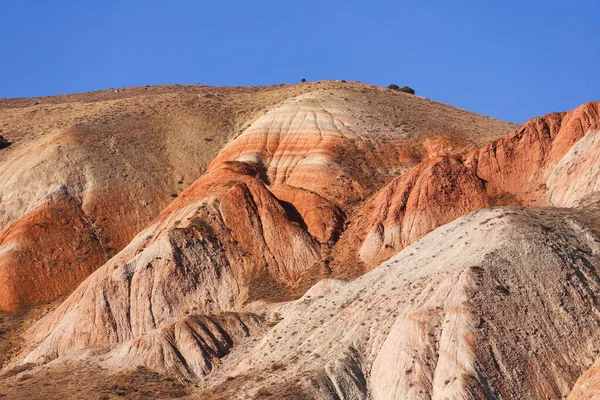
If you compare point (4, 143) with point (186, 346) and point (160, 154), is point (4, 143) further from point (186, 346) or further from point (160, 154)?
point (186, 346)

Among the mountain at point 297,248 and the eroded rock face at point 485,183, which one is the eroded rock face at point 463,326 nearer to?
the mountain at point 297,248

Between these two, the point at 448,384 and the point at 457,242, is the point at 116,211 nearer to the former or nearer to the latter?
the point at 457,242

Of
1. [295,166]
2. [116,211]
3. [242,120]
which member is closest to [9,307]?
[116,211]

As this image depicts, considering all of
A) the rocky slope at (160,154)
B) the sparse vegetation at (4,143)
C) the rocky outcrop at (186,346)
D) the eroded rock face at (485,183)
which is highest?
the sparse vegetation at (4,143)

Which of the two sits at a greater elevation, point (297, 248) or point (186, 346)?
point (297, 248)

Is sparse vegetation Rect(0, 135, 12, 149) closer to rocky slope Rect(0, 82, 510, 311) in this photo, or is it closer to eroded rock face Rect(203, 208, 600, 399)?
rocky slope Rect(0, 82, 510, 311)

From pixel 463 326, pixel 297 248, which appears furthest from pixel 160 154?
pixel 463 326

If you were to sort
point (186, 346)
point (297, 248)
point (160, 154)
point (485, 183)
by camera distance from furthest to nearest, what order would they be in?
point (160, 154)
point (485, 183)
point (297, 248)
point (186, 346)

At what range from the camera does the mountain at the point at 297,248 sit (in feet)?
160

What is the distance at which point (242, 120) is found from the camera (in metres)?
96.6

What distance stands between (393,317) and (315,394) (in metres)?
5.64

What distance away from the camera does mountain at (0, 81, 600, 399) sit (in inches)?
1922

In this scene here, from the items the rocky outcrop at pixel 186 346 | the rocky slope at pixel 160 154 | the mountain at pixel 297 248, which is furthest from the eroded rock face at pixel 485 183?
the rocky outcrop at pixel 186 346

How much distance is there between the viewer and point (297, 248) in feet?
229
